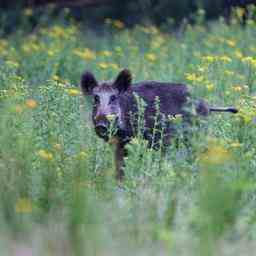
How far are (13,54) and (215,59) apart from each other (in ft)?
14.4

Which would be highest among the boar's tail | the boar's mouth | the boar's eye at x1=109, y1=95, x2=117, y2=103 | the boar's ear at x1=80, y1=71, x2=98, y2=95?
the boar's ear at x1=80, y1=71, x2=98, y2=95

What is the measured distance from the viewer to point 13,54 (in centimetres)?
1291

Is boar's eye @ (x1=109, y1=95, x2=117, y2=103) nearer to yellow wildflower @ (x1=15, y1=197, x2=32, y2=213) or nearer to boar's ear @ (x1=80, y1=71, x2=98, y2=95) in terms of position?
boar's ear @ (x1=80, y1=71, x2=98, y2=95)

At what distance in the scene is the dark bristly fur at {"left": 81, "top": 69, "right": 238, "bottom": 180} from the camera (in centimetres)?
888

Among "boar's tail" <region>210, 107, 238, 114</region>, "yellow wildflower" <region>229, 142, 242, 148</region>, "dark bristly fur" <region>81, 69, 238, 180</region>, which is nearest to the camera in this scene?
"yellow wildflower" <region>229, 142, 242, 148</region>

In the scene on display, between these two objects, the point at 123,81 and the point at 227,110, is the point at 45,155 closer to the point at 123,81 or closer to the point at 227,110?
the point at 227,110

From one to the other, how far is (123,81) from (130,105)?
27 centimetres

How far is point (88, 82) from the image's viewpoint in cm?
944

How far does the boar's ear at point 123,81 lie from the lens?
924 centimetres

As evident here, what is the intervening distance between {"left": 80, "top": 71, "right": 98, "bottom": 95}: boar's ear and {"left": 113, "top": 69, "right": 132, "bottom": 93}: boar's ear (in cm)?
24

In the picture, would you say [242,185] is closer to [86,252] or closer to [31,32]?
[86,252]

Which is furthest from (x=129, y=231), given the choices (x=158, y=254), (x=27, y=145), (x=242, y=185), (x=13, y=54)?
(x=13, y=54)

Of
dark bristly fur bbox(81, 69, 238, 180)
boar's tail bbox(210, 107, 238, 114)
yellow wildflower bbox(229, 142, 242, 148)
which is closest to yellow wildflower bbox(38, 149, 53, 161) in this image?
yellow wildflower bbox(229, 142, 242, 148)

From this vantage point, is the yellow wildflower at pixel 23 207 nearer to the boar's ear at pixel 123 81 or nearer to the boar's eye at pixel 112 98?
the boar's eye at pixel 112 98
